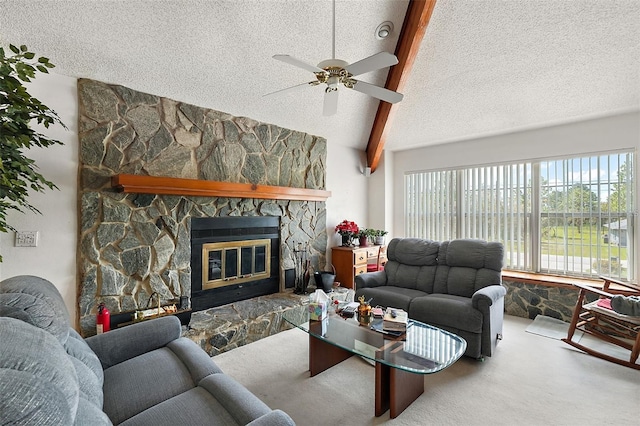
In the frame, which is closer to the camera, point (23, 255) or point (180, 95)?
point (23, 255)

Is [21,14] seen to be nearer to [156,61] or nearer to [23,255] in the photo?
[156,61]

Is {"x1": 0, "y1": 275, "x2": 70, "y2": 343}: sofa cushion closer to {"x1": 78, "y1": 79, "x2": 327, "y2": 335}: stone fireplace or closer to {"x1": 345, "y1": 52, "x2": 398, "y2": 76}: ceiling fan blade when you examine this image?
{"x1": 78, "y1": 79, "x2": 327, "y2": 335}: stone fireplace

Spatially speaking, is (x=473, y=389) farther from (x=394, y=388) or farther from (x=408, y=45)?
(x=408, y=45)

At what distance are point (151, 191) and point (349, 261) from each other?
2.93 metres

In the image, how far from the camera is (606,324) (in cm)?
328

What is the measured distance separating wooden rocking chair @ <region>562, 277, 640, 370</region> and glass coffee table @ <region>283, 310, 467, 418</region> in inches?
67.9

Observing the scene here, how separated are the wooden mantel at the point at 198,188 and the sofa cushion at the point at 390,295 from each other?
61.9 inches

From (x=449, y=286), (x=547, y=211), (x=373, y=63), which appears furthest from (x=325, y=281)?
(x=547, y=211)

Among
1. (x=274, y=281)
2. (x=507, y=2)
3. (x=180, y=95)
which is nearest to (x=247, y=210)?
(x=274, y=281)

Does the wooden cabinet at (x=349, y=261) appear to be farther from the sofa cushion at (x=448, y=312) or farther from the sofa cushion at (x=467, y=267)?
the sofa cushion at (x=448, y=312)

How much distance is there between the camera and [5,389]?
69 cm

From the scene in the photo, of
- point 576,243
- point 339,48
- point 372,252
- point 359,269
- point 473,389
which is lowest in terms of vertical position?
point 473,389

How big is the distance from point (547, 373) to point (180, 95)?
4357 millimetres

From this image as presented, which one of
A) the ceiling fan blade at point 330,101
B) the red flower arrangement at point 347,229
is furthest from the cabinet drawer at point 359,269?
the ceiling fan blade at point 330,101
